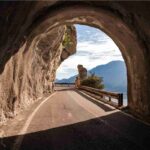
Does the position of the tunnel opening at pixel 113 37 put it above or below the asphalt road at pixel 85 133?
above

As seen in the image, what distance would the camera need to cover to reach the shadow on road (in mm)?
10906

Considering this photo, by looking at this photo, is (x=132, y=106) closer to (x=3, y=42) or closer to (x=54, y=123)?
(x=54, y=123)

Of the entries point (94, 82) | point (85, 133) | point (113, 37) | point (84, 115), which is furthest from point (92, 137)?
point (94, 82)

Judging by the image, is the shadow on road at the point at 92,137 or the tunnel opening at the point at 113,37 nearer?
the shadow on road at the point at 92,137

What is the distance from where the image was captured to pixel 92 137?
1243 centimetres

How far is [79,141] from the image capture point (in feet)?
38.3

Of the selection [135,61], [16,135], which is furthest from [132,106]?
[16,135]

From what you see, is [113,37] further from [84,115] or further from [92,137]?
[92,137]

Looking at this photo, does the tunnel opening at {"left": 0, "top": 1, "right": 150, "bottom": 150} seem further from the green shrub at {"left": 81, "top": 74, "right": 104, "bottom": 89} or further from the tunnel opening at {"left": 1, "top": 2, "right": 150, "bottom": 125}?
the green shrub at {"left": 81, "top": 74, "right": 104, "bottom": 89}

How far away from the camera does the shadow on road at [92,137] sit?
10.9 metres

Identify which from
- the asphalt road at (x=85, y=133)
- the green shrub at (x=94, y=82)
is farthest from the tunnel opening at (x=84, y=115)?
the green shrub at (x=94, y=82)

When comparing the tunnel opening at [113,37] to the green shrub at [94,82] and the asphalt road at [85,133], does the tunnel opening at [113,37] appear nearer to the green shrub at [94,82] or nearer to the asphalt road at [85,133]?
the asphalt road at [85,133]

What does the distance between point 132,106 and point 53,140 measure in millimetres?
9854

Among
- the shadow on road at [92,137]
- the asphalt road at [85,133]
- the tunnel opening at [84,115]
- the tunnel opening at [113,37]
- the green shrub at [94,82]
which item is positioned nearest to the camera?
the shadow on road at [92,137]
